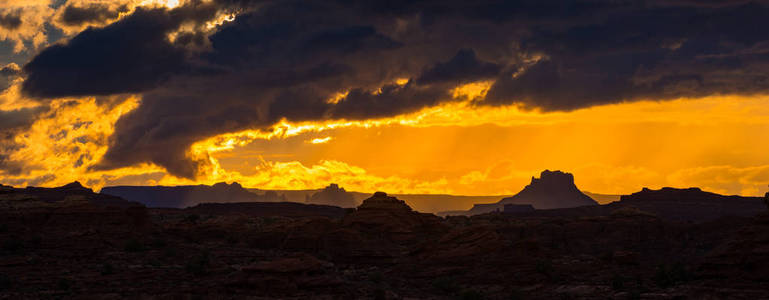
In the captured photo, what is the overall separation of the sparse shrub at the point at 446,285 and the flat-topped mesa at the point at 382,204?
134 ft

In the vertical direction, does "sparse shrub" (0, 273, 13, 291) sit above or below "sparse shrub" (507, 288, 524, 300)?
above

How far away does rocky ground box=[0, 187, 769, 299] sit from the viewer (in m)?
47.6

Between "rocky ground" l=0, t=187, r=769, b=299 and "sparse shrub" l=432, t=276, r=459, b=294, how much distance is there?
Answer: 0.36 feet

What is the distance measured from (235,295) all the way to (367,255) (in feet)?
85.5

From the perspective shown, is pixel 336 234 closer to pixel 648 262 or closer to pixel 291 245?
pixel 291 245

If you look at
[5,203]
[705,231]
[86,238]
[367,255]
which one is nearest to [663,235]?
[705,231]

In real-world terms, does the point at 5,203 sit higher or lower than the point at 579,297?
higher

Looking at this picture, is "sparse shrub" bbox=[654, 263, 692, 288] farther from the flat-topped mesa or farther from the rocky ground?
the flat-topped mesa

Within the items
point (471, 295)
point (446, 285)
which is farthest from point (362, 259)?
point (471, 295)

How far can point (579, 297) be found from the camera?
47.5 m

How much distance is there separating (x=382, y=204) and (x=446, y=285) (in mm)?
44692

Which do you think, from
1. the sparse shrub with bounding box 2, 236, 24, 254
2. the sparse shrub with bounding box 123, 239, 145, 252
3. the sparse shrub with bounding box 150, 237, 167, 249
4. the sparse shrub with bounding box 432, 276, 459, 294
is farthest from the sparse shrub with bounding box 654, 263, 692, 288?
the sparse shrub with bounding box 2, 236, 24, 254

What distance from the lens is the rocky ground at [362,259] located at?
47.6m

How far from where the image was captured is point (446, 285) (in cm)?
5475
